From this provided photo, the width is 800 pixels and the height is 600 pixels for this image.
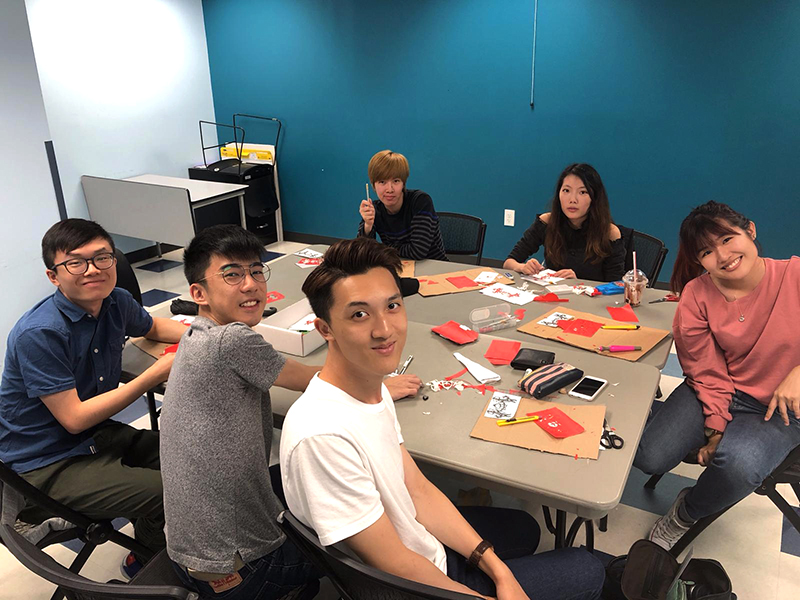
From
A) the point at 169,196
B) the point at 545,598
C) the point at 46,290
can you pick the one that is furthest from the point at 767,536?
the point at 169,196

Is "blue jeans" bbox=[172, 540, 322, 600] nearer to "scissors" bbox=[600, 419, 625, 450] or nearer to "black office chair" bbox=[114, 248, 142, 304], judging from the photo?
"scissors" bbox=[600, 419, 625, 450]

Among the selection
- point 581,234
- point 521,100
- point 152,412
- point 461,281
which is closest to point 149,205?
point 152,412

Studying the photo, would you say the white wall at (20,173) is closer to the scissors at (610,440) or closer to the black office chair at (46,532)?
the black office chair at (46,532)

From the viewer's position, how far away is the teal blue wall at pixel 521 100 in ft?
12.6

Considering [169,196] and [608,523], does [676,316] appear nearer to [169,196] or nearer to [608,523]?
[608,523]

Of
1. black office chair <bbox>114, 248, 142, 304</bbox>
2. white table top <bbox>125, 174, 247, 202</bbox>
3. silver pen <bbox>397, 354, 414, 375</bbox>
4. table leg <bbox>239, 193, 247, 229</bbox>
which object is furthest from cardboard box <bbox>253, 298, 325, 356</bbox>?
table leg <bbox>239, 193, 247, 229</bbox>

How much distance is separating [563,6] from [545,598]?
13.1 ft

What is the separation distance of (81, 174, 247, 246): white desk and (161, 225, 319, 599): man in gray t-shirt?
135 inches

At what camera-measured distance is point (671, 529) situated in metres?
1.98

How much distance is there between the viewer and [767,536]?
2.10 meters

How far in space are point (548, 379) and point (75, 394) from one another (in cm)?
135

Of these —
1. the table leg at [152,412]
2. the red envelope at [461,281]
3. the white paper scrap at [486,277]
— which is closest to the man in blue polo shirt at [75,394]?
the table leg at [152,412]

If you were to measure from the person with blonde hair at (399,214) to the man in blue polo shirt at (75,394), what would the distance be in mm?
1467

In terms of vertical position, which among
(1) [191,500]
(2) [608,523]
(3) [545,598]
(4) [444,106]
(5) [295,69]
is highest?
(5) [295,69]
